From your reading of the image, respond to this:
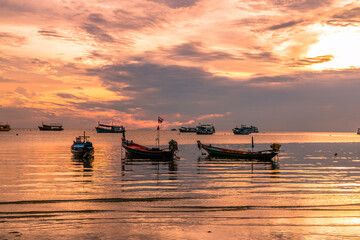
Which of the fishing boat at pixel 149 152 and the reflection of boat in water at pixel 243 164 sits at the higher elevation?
the fishing boat at pixel 149 152

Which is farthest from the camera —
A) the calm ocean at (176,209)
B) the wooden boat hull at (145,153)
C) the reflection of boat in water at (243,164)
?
the wooden boat hull at (145,153)

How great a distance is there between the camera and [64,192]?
24438 mm

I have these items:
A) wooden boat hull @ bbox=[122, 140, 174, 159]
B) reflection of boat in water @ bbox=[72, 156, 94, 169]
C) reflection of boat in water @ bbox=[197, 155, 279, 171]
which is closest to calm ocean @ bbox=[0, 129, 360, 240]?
reflection of boat in water @ bbox=[72, 156, 94, 169]

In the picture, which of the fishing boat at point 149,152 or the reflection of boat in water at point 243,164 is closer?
the reflection of boat in water at point 243,164

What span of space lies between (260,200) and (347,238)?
8355 millimetres

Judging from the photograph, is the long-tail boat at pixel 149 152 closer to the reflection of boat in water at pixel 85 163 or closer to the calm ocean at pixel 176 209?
the reflection of boat in water at pixel 85 163

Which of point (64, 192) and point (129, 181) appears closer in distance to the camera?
point (64, 192)

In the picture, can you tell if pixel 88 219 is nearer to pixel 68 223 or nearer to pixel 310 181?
pixel 68 223

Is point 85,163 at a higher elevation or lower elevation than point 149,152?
lower

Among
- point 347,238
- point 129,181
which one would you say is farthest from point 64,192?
point 347,238

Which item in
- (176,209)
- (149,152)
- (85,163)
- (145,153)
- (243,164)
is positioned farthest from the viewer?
(145,153)

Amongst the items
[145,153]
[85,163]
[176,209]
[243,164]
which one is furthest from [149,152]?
[176,209]

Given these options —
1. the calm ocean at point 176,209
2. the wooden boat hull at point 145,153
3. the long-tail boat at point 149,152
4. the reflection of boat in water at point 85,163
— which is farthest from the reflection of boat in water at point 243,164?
the calm ocean at point 176,209

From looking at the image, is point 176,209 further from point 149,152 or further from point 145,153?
point 145,153
